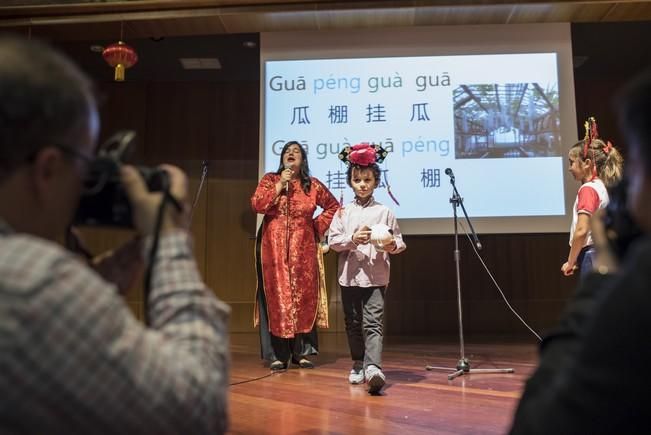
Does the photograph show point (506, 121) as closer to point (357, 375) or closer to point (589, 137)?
point (589, 137)

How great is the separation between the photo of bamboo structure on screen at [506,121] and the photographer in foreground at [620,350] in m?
3.69

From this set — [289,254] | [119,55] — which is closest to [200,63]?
[119,55]

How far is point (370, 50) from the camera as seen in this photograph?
435 cm

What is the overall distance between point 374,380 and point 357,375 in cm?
37

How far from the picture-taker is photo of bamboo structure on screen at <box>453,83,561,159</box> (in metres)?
4.14

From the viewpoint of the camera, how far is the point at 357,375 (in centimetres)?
296

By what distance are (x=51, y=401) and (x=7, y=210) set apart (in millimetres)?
211

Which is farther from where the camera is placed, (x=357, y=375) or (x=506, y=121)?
(x=506, y=121)

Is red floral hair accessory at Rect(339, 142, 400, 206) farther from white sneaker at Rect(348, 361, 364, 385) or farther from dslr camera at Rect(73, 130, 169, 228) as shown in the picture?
dslr camera at Rect(73, 130, 169, 228)

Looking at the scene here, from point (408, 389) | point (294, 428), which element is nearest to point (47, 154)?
point (294, 428)

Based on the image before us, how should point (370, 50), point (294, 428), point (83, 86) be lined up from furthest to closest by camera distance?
point (370, 50) → point (294, 428) → point (83, 86)

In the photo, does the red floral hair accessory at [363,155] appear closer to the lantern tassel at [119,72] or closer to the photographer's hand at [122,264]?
the lantern tassel at [119,72]

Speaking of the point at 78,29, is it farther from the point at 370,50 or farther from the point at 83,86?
the point at 83,86

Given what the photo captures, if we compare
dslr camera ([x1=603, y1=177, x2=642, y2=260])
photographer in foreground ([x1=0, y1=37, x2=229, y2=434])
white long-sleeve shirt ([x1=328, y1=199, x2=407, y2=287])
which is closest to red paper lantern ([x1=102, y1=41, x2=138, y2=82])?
white long-sleeve shirt ([x1=328, y1=199, x2=407, y2=287])
